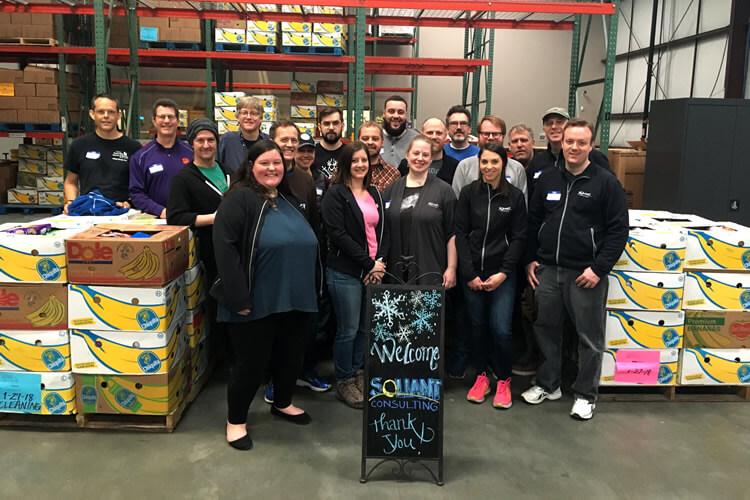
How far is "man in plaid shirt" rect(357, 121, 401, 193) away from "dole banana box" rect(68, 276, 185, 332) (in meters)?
1.48

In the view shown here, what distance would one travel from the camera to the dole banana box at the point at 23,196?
10.3 m

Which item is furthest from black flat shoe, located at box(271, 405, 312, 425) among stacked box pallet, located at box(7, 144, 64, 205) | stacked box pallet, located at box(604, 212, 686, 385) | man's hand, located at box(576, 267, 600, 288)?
stacked box pallet, located at box(7, 144, 64, 205)

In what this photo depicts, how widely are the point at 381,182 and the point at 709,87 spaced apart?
971cm

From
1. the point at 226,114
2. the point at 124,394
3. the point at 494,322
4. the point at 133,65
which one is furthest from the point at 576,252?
the point at 226,114

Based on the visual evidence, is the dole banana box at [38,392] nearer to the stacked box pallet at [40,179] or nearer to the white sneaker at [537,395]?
the white sneaker at [537,395]

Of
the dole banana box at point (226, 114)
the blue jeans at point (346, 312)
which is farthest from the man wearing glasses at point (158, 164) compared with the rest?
the dole banana box at point (226, 114)

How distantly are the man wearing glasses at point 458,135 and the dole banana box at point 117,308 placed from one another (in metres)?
2.30

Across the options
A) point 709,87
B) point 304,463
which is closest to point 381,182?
point 304,463

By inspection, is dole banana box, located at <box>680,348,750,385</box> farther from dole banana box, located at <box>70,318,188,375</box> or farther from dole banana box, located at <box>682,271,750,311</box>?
dole banana box, located at <box>70,318,188,375</box>

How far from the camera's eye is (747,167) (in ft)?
21.3

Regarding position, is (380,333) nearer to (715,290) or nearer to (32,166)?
(715,290)

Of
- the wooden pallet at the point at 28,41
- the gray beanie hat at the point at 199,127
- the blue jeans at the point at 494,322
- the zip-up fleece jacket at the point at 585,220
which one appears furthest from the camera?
the wooden pallet at the point at 28,41

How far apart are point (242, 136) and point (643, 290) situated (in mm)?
2962

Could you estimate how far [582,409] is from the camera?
140 inches
